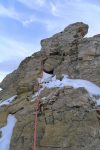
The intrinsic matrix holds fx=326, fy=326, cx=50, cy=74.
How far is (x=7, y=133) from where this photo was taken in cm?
1598

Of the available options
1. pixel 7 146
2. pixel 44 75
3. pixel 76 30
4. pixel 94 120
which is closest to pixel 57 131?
pixel 94 120

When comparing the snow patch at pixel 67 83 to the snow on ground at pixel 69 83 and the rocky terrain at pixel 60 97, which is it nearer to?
the snow on ground at pixel 69 83

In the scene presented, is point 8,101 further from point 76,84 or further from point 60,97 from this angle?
point 76,84

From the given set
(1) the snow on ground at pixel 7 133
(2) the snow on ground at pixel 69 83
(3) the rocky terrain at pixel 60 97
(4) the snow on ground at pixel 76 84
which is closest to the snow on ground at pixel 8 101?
(3) the rocky terrain at pixel 60 97

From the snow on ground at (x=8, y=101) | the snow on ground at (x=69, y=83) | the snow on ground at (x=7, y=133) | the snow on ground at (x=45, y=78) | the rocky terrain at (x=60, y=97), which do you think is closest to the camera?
the rocky terrain at (x=60, y=97)

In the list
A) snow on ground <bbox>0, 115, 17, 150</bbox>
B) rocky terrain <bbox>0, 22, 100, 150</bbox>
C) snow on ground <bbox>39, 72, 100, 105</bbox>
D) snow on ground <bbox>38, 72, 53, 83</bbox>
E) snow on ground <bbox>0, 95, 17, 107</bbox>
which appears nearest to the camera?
rocky terrain <bbox>0, 22, 100, 150</bbox>

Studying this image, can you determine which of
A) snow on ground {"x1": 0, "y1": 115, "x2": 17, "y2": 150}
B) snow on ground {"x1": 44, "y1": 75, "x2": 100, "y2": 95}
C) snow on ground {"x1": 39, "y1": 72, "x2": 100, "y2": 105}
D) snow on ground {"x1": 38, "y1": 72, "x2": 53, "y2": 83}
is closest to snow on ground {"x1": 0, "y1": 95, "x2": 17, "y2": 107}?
snow on ground {"x1": 0, "y1": 115, "x2": 17, "y2": 150}

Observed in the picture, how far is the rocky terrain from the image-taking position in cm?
1362

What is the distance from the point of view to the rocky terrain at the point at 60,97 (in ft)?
44.7

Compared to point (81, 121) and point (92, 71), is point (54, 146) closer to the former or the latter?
point (81, 121)

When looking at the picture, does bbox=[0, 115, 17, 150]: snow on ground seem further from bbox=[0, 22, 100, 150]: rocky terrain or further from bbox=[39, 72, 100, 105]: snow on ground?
bbox=[39, 72, 100, 105]: snow on ground

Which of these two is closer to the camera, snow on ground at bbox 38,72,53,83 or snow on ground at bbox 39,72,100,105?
snow on ground at bbox 39,72,100,105

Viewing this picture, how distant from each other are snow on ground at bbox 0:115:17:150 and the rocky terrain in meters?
0.31

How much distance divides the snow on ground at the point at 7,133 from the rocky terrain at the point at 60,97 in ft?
1.01
